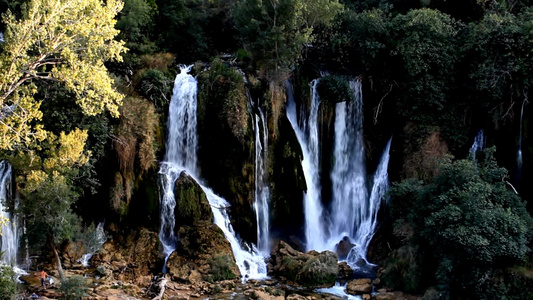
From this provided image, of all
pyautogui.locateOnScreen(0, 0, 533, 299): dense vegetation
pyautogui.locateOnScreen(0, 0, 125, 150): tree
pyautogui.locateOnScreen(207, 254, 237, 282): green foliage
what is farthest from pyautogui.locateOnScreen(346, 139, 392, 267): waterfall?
pyautogui.locateOnScreen(0, 0, 125, 150): tree

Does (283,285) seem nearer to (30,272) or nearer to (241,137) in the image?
(241,137)

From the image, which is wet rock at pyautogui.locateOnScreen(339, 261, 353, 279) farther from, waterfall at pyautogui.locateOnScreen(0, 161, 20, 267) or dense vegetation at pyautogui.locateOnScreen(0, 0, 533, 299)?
waterfall at pyautogui.locateOnScreen(0, 161, 20, 267)

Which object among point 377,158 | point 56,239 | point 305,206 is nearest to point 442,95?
point 377,158

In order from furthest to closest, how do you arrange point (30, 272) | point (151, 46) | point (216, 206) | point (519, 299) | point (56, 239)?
point (151, 46) < point (216, 206) < point (30, 272) < point (56, 239) < point (519, 299)

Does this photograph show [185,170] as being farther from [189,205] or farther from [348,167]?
[348,167]

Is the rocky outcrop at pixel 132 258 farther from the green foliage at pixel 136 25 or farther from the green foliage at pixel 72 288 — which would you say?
the green foliage at pixel 136 25

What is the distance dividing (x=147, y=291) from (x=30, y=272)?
13.5 feet

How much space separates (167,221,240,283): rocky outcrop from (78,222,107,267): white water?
8.58 feet

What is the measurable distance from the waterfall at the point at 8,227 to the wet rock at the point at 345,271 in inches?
457

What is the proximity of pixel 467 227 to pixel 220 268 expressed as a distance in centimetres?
850

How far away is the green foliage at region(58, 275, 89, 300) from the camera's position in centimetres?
1448

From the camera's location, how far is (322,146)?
22031 mm

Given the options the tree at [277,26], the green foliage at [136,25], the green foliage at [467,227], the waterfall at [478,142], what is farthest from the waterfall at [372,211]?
the green foliage at [136,25]

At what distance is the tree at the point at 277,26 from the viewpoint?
2080 centimetres
